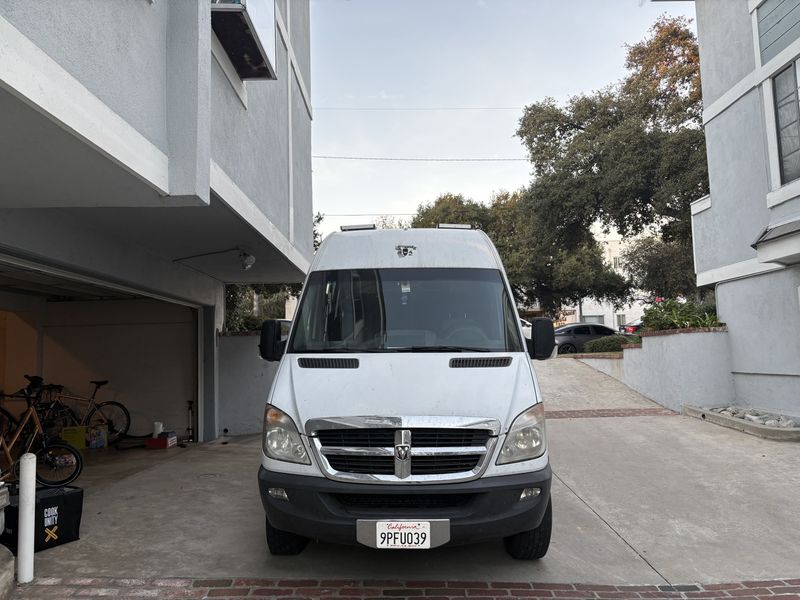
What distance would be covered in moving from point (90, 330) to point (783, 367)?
476 inches

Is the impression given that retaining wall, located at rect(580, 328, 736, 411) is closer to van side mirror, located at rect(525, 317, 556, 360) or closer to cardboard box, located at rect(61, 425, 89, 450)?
van side mirror, located at rect(525, 317, 556, 360)

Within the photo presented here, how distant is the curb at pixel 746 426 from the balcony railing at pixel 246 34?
8395 millimetres

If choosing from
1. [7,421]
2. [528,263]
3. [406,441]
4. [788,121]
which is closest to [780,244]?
[788,121]

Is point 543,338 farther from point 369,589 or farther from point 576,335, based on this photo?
point 576,335

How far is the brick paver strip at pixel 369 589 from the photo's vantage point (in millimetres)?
3994

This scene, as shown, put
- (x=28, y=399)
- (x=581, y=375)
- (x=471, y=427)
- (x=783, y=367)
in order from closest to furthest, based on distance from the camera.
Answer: (x=471, y=427) < (x=28, y=399) < (x=783, y=367) < (x=581, y=375)

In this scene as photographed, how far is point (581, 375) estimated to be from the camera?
1542 centimetres

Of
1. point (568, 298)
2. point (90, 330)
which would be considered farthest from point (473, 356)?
point (568, 298)

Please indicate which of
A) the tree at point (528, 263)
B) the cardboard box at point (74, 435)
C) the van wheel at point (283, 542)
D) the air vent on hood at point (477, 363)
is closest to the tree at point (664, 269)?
the tree at point (528, 263)

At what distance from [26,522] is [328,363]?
236 centimetres

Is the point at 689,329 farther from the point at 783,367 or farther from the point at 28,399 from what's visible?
the point at 28,399

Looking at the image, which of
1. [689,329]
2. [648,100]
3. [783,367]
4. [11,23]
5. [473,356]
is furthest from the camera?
[648,100]

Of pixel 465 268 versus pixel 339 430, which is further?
pixel 465 268

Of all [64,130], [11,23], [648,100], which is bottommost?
[64,130]
